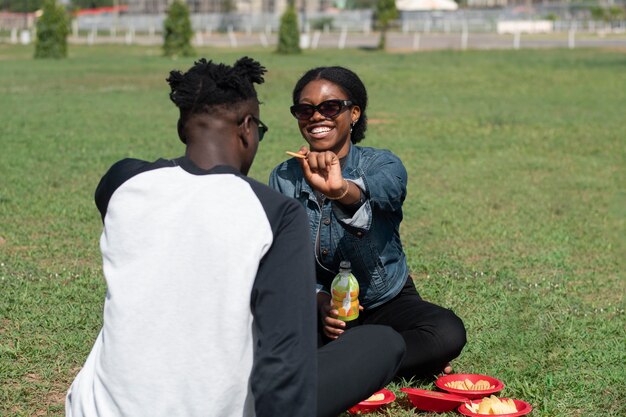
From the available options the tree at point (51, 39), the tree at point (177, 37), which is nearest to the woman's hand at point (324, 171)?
the tree at point (51, 39)

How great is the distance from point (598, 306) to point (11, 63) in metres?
27.7

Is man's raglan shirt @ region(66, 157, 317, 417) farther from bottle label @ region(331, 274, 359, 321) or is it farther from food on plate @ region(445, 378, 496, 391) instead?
food on plate @ region(445, 378, 496, 391)

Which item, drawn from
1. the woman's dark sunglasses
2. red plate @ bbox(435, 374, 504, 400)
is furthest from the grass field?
the woman's dark sunglasses

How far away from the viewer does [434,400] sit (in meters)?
4.59

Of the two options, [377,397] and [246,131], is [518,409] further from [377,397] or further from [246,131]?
[246,131]

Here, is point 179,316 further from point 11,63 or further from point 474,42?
point 474,42

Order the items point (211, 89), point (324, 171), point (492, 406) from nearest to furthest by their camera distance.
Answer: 1. point (211, 89)
2. point (324, 171)
3. point (492, 406)

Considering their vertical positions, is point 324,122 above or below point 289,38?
above

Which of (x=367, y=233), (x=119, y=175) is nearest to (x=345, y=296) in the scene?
(x=367, y=233)

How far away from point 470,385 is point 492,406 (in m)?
0.33

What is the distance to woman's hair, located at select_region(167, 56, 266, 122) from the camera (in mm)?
3016

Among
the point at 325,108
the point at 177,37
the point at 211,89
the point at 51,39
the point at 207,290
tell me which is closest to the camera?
the point at 207,290

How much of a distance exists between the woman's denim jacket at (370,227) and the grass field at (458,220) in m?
0.52

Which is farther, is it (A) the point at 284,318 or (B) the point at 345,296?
(B) the point at 345,296
